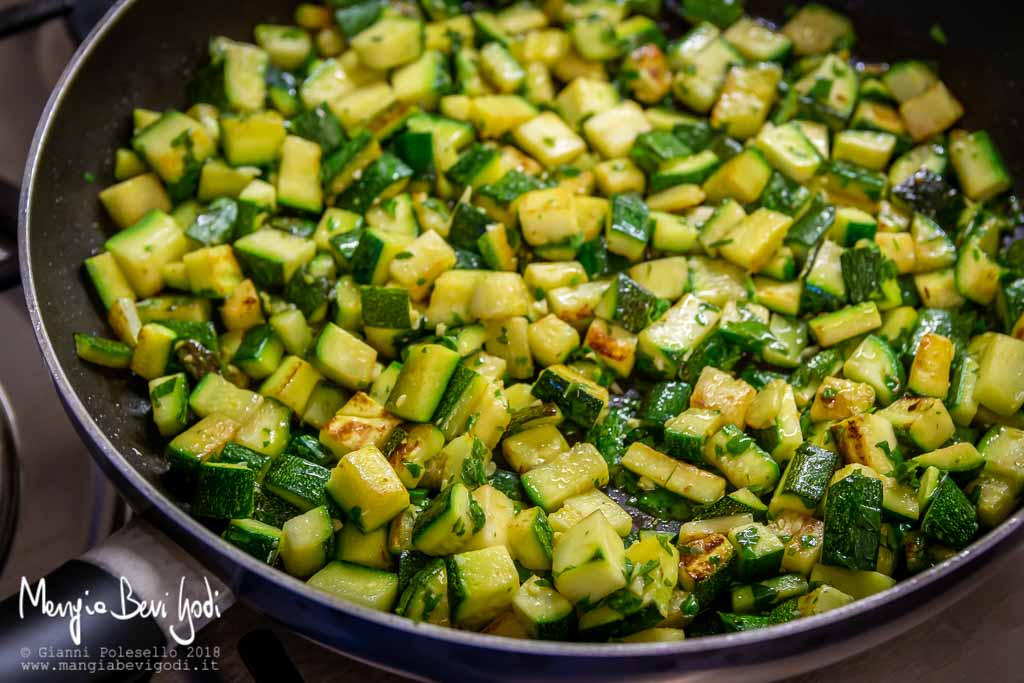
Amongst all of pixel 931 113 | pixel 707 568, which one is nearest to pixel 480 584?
pixel 707 568

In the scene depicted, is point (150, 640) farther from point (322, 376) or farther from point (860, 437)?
point (860, 437)

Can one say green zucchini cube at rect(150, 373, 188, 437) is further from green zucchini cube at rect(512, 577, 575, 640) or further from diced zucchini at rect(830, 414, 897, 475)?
diced zucchini at rect(830, 414, 897, 475)

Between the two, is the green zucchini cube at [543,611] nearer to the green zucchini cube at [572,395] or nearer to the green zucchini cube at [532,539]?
the green zucchini cube at [532,539]

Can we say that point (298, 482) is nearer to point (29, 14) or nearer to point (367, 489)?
point (367, 489)

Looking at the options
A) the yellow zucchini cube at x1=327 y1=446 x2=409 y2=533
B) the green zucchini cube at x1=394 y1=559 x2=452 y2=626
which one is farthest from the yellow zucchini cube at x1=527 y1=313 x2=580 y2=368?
the green zucchini cube at x1=394 y1=559 x2=452 y2=626

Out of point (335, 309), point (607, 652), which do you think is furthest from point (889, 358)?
point (335, 309)

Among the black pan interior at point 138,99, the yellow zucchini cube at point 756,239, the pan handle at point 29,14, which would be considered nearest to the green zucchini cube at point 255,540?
the black pan interior at point 138,99
